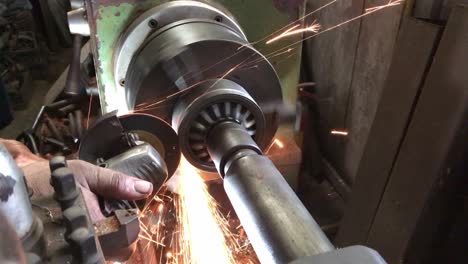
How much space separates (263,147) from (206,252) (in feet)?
1.49

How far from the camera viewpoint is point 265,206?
0.64m

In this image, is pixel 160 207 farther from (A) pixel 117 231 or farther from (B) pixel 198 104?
(A) pixel 117 231

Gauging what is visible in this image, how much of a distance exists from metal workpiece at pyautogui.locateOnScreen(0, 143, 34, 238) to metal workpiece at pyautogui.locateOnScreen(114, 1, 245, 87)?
637 mm

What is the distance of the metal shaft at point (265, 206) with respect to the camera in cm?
57


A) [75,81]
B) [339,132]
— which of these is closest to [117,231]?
[339,132]

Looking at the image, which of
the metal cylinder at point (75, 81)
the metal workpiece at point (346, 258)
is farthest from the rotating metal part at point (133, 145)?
the metal cylinder at point (75, 81)

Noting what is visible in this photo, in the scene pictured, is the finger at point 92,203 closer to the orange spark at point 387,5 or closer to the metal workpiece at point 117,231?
the metal workpiece at point 117,231

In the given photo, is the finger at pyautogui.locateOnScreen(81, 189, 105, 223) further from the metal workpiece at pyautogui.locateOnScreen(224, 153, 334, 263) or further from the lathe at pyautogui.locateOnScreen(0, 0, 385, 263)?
the metal workpiece at pyautogui.locateOnScreen(224, 153, 334, 263)

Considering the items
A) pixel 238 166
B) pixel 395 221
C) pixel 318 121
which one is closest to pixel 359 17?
pixel 318 121

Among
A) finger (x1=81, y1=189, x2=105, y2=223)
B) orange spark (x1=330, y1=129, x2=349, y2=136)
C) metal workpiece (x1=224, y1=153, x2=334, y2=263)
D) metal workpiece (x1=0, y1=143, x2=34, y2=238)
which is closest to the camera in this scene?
metal workpiece (x1=0, y1=143, x2=34, y2=238)

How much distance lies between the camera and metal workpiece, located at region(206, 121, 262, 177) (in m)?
0.81

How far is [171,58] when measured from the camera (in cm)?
89

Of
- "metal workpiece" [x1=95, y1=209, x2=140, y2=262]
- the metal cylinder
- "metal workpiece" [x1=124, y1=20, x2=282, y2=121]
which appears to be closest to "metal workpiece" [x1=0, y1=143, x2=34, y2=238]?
"metal workpiece" [x1=95, y1=209, x2=140, y2=262]

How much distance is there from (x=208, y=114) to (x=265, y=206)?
328 millimetres
